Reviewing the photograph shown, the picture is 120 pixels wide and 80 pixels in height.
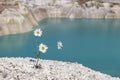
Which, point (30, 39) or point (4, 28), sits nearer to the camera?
point (30, 39)

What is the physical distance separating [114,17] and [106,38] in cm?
3089

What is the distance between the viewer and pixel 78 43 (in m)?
59.3

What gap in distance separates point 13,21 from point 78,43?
15808 mm

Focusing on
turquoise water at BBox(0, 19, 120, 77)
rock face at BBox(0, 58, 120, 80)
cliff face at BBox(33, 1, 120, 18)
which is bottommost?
cliff face at BBox(33, 1, 120, 18)

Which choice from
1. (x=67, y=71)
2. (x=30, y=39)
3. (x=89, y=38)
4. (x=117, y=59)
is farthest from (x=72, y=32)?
(x=67, y=71)

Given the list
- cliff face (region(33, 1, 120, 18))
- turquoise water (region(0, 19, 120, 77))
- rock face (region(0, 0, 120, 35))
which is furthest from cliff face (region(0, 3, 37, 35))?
cliff face (region(33, 1, 120, 18))

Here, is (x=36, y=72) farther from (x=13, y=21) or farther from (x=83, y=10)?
(x=83, y=10)

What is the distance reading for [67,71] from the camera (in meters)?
18.8

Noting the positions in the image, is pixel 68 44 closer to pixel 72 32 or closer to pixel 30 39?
pixel 30 39

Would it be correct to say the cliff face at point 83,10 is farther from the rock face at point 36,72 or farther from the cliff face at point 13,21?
the rock face at point 36,72

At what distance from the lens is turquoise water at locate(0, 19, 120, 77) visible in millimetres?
45203

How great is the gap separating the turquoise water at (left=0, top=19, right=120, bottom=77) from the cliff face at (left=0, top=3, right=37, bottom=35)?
2.26 meters

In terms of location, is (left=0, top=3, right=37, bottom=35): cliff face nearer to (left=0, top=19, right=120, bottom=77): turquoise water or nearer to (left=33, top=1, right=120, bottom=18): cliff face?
(left=0, top=19, right=120, bottom=77): turquoise water

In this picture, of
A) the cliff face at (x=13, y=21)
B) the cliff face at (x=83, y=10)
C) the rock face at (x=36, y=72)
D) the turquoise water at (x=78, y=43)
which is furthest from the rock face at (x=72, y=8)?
the rock face at (x=36, y=72)
